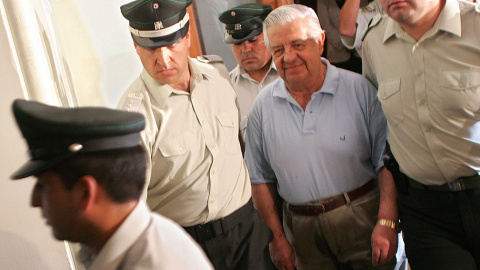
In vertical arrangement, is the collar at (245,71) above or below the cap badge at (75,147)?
below

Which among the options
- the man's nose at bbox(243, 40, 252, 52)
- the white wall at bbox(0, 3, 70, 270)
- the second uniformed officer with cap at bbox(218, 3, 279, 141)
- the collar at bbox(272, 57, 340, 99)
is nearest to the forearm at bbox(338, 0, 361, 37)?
the second uniformed officer with cap at bbox(218, 3, 279, 141)

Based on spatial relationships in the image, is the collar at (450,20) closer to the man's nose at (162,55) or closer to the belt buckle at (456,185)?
the belt buckle at (456,185)

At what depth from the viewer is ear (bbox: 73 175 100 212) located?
2.92 ft

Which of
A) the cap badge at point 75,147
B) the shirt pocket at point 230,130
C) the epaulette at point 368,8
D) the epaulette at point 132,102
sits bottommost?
the shirt pocket at point 230,130

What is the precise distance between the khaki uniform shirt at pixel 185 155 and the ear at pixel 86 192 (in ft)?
2.49

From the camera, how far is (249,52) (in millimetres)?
2473

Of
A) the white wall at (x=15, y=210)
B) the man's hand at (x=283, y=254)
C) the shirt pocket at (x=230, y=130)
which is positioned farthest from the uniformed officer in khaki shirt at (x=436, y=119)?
the white wall at (x=15, y=210)

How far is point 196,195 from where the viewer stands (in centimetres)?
176

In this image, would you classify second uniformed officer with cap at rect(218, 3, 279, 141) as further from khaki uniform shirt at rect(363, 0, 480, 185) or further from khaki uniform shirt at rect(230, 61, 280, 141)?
khaki uniform shirt at rect(363, 0, 480, 185)

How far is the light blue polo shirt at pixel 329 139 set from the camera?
74.0 inches

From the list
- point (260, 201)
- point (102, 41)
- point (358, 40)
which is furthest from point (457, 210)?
point (102, 41)

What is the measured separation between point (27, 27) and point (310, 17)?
1.07 meters

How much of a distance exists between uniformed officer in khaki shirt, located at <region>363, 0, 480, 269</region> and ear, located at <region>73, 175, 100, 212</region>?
3.88 feet

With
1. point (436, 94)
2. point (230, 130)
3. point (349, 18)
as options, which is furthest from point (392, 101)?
point (349, 18)
